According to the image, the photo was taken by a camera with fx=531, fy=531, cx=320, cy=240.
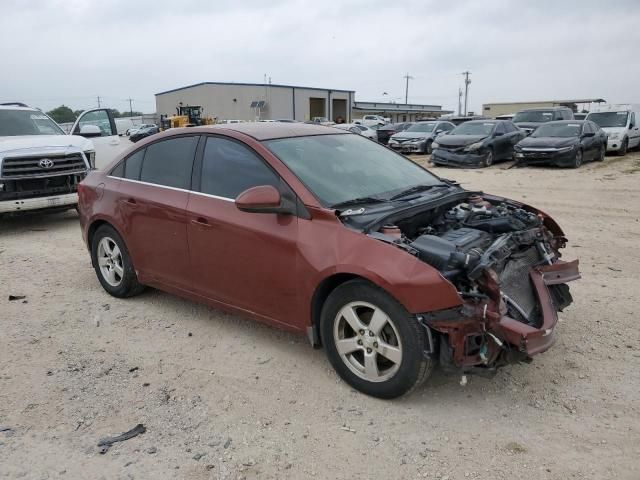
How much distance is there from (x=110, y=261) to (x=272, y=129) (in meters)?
2.18

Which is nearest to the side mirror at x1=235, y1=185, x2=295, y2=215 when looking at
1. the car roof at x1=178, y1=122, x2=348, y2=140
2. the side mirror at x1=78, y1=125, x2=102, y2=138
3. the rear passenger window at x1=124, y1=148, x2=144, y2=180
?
the car roof at x1=178, y1=122, x2=348, y2=140

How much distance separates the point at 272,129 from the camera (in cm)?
434

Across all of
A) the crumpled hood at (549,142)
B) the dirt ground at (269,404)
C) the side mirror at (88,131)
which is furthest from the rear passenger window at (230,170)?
the crumpled hood at (549,142)

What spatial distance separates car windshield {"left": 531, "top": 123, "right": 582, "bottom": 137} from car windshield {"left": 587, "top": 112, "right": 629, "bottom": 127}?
432cm

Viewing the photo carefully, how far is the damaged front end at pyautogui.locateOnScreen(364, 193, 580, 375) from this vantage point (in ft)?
9.77

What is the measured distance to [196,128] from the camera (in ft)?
14.7

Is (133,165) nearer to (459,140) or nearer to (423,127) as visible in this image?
(459,140)

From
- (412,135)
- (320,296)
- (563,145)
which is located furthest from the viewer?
(412,135)

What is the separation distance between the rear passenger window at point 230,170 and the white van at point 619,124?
18.4 m

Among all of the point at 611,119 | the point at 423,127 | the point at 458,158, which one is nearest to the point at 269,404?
the point at 458,158

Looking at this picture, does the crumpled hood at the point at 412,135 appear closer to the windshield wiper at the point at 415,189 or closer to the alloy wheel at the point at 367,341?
the windshield wiper at the point at 415,189

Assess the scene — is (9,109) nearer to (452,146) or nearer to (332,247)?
(332,247)

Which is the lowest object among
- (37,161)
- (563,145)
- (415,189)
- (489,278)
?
(489,278)

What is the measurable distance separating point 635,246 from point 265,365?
→ 5.15m
